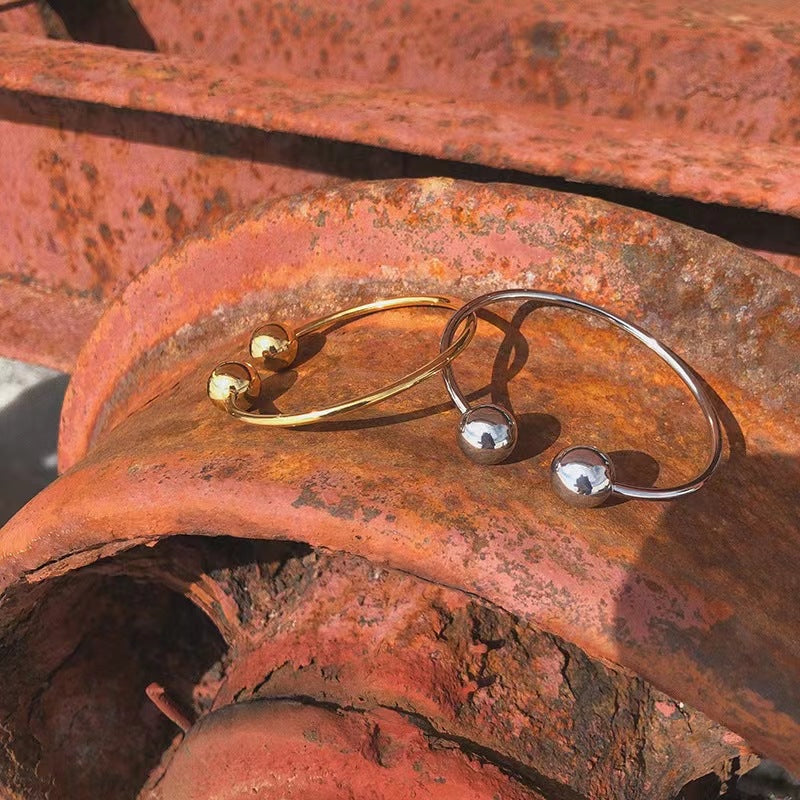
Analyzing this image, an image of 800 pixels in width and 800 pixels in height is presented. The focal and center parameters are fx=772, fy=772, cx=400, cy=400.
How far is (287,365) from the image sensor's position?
111cm

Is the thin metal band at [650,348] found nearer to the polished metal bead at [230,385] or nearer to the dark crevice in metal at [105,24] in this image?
the polished metal bead at [230,385]

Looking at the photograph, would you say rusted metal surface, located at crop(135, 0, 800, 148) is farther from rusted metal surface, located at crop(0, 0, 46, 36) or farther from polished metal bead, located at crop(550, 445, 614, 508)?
polished metal bead, located at crop(550, 445, 614, 508)

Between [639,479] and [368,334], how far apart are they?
446 mm

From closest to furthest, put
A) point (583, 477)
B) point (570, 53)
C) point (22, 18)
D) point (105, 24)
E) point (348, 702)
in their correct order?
point (583, 477) < point (348, 702) < point (570, 53) < point (22, 18) < point (105, 24)

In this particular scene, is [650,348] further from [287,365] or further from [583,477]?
[287,365]

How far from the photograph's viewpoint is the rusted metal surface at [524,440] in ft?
2.61

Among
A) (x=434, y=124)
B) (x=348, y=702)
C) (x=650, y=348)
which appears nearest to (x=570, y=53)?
(x=434, y=124)

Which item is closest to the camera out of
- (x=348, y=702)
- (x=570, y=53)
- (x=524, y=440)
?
(x=524, y=440)

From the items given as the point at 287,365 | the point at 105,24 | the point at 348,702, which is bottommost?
the point at 348,702

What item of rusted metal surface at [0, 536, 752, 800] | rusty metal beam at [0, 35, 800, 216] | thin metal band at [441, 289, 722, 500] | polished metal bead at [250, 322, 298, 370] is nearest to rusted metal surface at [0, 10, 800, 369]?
rusty metal beam at [0, 35, 800, 216]

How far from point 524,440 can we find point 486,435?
0.10 m

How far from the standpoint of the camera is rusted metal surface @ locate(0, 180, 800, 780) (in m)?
0.80

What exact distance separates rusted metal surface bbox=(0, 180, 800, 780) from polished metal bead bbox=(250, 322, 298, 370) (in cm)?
3

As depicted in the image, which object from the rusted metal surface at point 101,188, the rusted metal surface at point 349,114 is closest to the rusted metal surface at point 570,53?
the rusted metal surface at point 349,114
